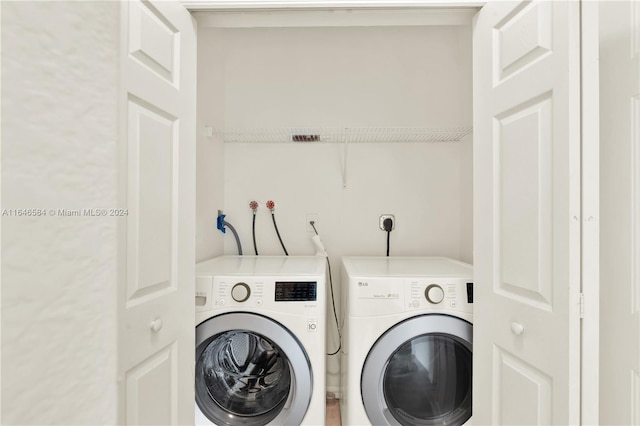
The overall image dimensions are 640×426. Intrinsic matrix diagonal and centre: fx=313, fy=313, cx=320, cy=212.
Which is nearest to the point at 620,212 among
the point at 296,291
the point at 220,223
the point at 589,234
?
the point at 589,234

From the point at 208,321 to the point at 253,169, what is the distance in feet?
3.52

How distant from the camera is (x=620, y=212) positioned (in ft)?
2.86

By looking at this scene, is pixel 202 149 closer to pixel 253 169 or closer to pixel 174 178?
pixel 253 169

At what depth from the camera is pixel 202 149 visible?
1.79 metres

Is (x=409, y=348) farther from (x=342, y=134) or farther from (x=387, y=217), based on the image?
(x=342, y=134)

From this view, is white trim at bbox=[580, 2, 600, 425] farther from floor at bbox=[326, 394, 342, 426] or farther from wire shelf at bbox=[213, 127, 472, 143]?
floor at bbox=[326, 394, 342, 426]

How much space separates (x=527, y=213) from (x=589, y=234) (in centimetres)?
17

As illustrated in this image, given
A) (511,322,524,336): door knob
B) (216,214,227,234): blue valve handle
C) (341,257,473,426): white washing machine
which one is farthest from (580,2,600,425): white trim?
(216,214,227,234): blue valve handle

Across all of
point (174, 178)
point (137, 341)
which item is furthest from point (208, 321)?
point (174, 178)

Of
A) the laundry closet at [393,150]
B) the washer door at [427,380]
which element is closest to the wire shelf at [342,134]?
the laundry closet at [393,150]

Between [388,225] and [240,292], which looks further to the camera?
[388,225]

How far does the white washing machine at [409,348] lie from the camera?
125cm

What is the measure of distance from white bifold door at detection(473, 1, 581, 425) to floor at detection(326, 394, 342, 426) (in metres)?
Result: 0.77

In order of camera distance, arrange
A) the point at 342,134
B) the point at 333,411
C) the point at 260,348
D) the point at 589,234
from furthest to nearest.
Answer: the point at 342,134 → the point at 333,411 → the point at 260,348 → the point at 589,234
